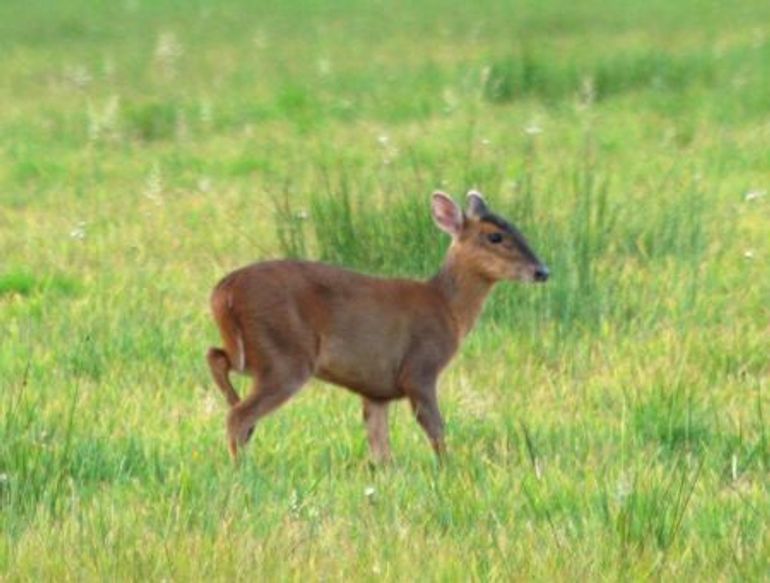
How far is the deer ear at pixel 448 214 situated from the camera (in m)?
7.54

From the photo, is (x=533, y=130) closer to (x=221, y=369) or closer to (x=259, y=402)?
(x=221, y=369)

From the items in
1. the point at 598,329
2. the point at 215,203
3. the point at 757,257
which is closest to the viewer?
the point at 598,329

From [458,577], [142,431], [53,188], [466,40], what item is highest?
[458,577]

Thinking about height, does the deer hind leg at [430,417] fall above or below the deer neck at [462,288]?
below

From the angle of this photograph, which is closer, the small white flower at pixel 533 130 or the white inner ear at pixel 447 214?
the white inner ear at pixel 447 214

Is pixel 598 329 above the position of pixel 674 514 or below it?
below

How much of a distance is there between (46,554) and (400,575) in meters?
0.88

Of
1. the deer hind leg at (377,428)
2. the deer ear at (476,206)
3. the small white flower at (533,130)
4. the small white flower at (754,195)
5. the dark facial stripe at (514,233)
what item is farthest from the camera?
the small white flower at (533,130)

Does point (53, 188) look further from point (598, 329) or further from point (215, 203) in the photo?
point (598, 329)

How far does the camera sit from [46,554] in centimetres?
512

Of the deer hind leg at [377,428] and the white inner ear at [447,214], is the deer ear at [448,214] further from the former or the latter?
the deer hind leg at [377,428]

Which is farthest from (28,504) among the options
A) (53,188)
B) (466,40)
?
(466,40)

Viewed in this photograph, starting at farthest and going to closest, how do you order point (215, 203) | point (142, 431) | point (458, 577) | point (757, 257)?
point (215, 203)
point (757, 257)
point (142, 431)
point (458, 577)

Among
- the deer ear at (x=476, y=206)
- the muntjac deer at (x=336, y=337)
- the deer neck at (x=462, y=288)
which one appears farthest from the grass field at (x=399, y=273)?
the deer ear at (x=476, y=206)
